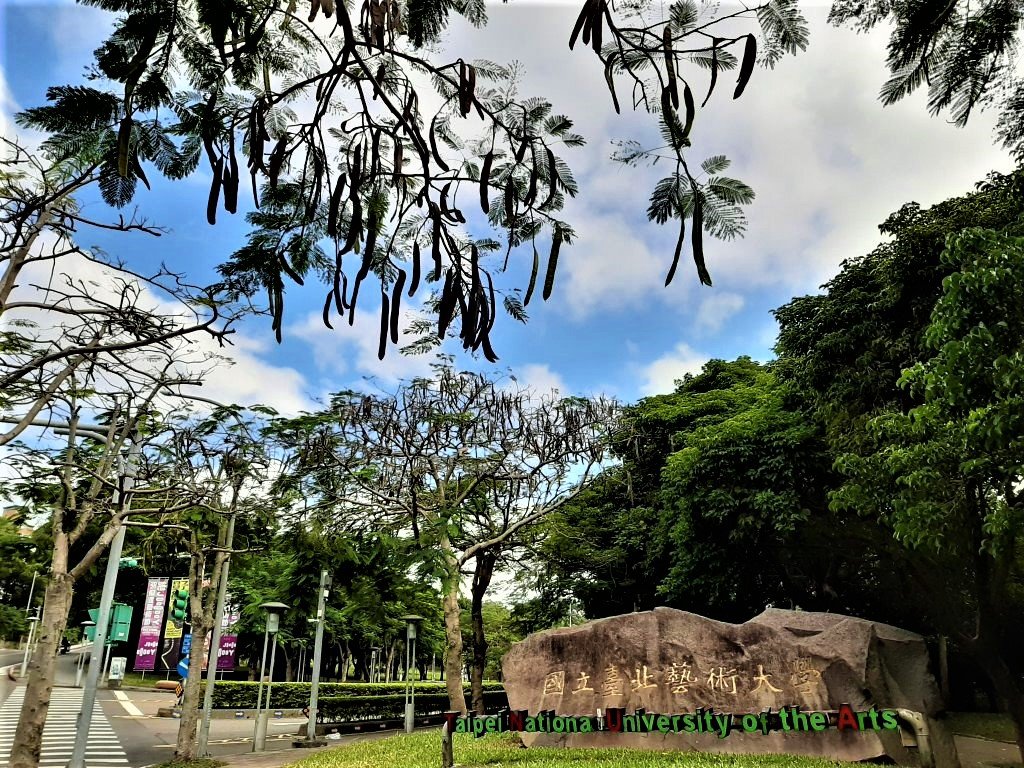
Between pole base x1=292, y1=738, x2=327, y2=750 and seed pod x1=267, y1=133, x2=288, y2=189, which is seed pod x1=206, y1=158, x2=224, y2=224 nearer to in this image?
seed pod x1=267, y1=133, x2=288, y2=189

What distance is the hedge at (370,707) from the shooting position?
55.7 feet

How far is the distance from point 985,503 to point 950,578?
4030 mm

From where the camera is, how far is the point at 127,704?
21516 millimetres

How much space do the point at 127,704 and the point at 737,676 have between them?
21.0 m

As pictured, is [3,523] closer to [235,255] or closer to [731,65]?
[235,255]

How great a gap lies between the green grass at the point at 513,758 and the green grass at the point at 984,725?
26.4 feet

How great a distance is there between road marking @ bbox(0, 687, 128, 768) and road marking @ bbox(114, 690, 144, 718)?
79cm

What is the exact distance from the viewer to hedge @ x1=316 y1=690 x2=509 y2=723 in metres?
17.0

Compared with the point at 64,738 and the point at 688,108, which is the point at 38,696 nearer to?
the point at 688,108

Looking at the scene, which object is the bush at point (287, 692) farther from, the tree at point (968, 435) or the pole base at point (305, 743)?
the tree at point (968, 435)

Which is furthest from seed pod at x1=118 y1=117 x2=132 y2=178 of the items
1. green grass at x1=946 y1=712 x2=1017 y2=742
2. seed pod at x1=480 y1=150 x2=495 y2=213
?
green grass at x1=946 y1=712 x2=1017 y2=742

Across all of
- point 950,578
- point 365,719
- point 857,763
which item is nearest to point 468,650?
point 365,719

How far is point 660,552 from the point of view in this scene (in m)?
14.1

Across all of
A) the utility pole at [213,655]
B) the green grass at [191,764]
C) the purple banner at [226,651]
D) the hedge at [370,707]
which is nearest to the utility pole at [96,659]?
the utility pole at [213,655]
